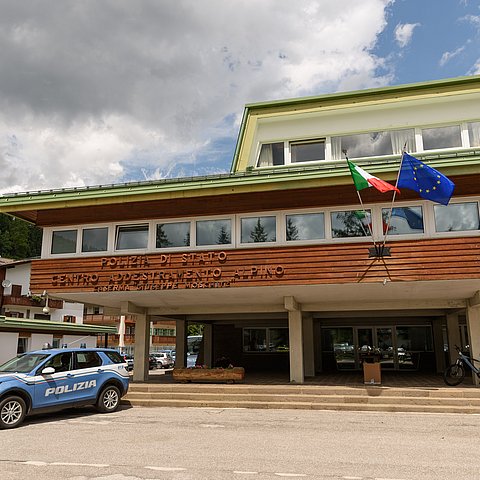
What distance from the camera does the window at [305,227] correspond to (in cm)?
1400

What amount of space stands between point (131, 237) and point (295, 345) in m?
6.28

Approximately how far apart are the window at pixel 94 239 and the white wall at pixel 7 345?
1268 cm

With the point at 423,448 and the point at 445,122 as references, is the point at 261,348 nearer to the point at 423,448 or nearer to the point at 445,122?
the point at 445,122

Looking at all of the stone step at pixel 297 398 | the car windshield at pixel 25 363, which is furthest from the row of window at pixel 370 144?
the car windshield at pixel 25 363

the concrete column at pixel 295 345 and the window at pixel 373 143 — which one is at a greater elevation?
the window at pixel 373 143

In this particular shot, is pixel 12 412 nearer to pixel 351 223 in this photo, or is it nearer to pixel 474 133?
pixel 351 223

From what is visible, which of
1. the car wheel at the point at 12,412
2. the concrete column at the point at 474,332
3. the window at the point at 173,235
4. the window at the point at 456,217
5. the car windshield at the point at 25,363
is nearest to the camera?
the car wheel at the point at 12,412

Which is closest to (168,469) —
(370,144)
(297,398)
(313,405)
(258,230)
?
(313,405)

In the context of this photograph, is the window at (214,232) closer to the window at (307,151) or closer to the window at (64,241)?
the window at (64,241)

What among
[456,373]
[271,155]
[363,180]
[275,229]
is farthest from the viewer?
[271,155]

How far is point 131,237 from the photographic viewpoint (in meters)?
15.5

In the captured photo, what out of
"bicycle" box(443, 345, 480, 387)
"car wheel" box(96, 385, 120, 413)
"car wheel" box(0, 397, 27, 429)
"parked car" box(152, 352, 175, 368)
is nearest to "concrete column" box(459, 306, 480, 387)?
"bicycle" box(443, 345, 480, 387)

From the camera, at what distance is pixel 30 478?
6438 millimetres

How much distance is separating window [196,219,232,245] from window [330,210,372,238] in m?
3.05
